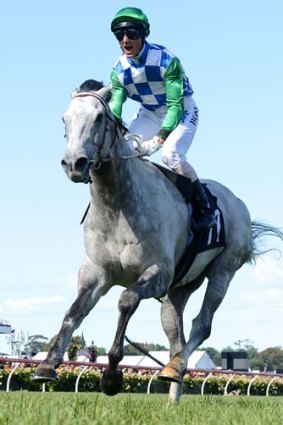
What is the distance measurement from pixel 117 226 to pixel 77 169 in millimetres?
845

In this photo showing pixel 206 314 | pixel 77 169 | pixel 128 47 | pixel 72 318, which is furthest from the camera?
pixel 206 314

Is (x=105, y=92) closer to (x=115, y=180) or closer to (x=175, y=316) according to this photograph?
(x=115, y=180)

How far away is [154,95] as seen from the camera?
7441 millimetres

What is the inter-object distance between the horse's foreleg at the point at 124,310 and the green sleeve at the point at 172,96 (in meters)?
1.16

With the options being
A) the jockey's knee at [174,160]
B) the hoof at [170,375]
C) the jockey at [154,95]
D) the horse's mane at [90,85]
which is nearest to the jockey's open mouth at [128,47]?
the jockey at [154,95]

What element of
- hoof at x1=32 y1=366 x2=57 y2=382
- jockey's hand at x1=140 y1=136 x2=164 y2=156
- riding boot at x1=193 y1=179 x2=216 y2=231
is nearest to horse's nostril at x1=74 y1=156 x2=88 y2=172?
jockey's hand at x1=140 y1=136 x2=164 y2=156

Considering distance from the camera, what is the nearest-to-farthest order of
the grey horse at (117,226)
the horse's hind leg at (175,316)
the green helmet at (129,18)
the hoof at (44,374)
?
the hoof at (44,374) → the grey horse at (117,226) → the green helmet at (129,18) → the horse's hind leg at (175,316)

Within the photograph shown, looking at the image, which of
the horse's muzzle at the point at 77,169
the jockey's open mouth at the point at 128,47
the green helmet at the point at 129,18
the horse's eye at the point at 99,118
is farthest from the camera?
the jockey's open mouth at the point at 128,47

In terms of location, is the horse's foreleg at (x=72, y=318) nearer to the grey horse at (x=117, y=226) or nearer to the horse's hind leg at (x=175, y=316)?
the grey horse at (x=117, y=226)

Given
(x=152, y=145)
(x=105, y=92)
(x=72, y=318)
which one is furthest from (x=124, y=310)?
(x=105, y=92)

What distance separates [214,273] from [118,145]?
199 centimetres

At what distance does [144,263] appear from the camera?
668 centimetres

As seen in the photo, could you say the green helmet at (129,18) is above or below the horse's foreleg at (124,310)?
above

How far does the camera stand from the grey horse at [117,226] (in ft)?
20.5
